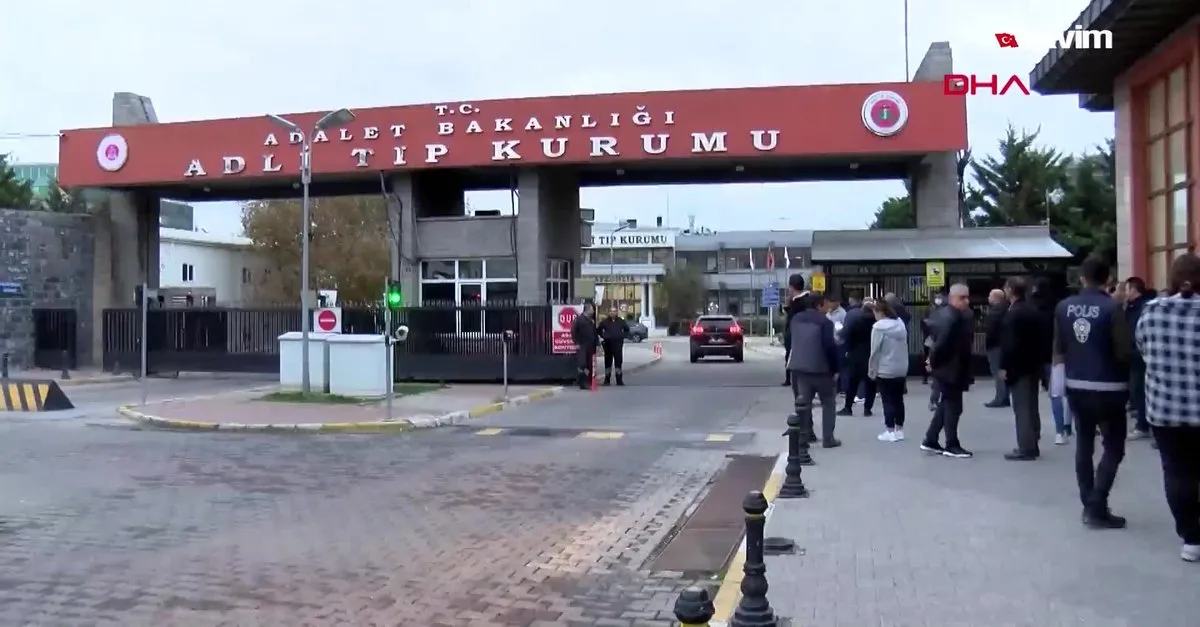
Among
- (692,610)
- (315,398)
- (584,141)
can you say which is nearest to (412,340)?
(315,398)

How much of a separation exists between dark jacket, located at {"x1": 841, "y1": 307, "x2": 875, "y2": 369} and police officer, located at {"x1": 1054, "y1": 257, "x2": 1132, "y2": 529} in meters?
8.02

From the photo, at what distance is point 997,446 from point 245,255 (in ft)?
179

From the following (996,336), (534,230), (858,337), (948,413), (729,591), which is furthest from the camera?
(534,230)

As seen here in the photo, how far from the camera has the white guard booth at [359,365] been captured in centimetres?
2203

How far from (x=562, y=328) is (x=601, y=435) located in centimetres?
972

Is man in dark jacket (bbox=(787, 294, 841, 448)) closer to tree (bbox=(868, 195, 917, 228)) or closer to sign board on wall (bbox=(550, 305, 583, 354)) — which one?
sign board on wall (bbox=(550, 305, 583, 354))

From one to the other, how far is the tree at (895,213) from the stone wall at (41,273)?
38684 millimetres

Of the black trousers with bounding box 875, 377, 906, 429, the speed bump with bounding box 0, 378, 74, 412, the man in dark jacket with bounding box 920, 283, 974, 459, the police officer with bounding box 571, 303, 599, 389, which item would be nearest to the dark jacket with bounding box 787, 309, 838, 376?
the black trousers with bounding box 875, 377, 906, 429

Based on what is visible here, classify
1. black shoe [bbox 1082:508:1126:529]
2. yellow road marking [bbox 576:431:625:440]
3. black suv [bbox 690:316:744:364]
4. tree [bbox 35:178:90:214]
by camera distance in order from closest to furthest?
1. black shoe [bbox 1082:508:1126:529]
2. yellow road marking [bbox 576:431:625:440]
3. black suv [bbox 690:316:744:364]
4. tree [bbox 35:178:90:214]

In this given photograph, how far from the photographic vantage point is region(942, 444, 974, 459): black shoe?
→ 11859 mm

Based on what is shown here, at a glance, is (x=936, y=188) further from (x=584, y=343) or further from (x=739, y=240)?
(x=739, y=240)

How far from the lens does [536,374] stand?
26047mm

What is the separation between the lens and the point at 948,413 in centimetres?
1179

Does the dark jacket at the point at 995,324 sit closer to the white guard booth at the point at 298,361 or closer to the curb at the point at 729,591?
the curb at the point at 729,591
